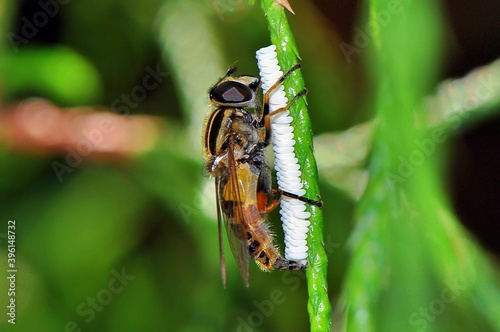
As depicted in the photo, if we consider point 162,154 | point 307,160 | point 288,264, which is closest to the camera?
point 307,160

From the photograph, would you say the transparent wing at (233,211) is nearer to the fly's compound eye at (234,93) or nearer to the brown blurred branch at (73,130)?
the fly's compound eye at (234,93)

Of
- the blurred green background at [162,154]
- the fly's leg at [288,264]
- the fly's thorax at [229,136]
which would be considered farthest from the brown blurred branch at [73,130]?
the fly's leg at [288,264]

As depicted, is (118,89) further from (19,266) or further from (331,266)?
(331,266)

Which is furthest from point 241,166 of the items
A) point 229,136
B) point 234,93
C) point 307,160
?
point 307,160

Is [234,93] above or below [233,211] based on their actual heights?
above

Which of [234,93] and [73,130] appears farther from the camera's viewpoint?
[73,130]

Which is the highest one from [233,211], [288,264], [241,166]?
[241,166]

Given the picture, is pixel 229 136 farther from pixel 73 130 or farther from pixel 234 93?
pixel 73 130
